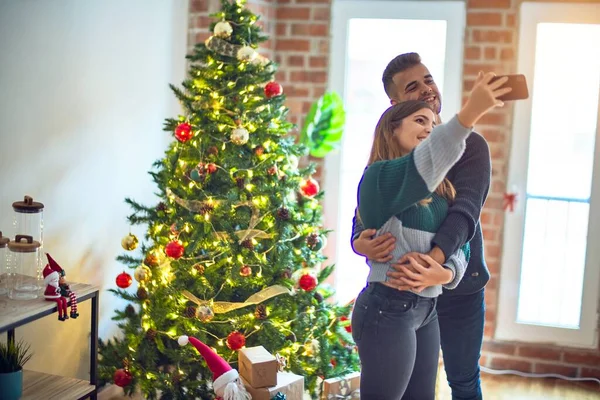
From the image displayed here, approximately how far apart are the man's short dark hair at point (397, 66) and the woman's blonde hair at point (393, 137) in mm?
297

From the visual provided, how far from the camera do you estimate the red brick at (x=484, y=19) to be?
352 centimetres

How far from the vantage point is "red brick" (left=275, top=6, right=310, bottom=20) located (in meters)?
3.73

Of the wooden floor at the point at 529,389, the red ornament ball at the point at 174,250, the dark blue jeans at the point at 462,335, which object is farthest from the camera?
the wooden floor at the point at 529,389

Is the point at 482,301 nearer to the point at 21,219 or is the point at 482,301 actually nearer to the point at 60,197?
the point at 21,219

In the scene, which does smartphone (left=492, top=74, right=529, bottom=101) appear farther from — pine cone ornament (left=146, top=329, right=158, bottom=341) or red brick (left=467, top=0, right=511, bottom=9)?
red brick (left=467, top=0, right=511, bottom=9)

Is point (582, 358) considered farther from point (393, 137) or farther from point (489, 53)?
point (393, 137)

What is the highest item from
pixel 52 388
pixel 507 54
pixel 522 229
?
pixel 507 54

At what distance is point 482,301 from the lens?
6.72 feet

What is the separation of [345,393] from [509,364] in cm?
127

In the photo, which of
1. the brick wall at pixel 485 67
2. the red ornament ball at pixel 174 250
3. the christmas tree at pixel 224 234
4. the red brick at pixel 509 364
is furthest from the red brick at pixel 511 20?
the red ornament ball at pixel 174 250

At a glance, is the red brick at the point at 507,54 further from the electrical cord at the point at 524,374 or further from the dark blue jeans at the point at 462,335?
the dark blue jeans at the point at 462,335

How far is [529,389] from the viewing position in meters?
3.51

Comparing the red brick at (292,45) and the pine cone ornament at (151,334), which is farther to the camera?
the red brick at (292,45)

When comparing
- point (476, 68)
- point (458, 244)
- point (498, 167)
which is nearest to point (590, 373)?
point (498, 167)
